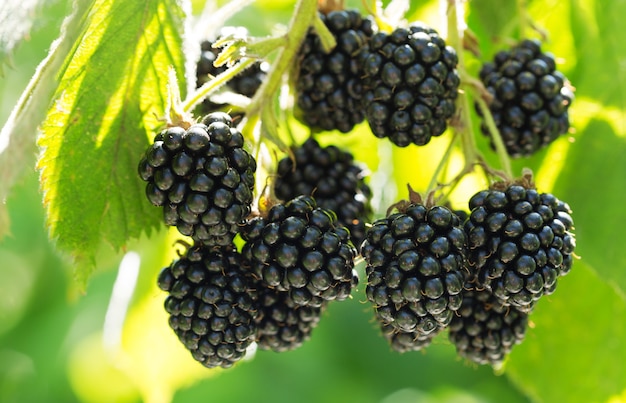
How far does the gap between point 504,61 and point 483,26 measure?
14.1 inches

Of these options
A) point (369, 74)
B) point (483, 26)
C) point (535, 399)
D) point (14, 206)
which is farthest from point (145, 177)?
point (14, 206)

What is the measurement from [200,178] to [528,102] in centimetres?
112

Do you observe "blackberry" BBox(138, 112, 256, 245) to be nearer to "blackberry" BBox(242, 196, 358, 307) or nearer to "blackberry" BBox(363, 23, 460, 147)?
"blackberry" BBox(242, 196, 358, 307)

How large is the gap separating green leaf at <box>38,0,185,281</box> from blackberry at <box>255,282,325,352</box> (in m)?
0.39

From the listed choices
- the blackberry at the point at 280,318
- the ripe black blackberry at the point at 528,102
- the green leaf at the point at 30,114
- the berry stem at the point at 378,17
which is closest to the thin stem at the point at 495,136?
the ripe black blackberry at the point at 528,102

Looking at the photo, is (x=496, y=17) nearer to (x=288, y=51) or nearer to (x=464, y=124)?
(x=464, y=124)

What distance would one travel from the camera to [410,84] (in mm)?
2049

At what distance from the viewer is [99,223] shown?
1978 millimetres

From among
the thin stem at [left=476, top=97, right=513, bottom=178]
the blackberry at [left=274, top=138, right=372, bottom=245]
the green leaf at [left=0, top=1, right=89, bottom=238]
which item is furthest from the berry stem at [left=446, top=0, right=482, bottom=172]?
the green leaf at [left=0, top=1, right=89, bottom=238]

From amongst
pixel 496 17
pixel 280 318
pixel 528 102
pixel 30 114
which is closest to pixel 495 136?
pixel 528 102

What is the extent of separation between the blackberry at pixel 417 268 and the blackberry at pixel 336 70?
54cm

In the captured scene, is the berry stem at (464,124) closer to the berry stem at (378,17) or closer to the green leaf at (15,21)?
the berry stem at (378,17)

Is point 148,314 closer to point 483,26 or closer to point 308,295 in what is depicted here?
point 308,295

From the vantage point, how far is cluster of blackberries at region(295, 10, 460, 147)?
204 centimetres
